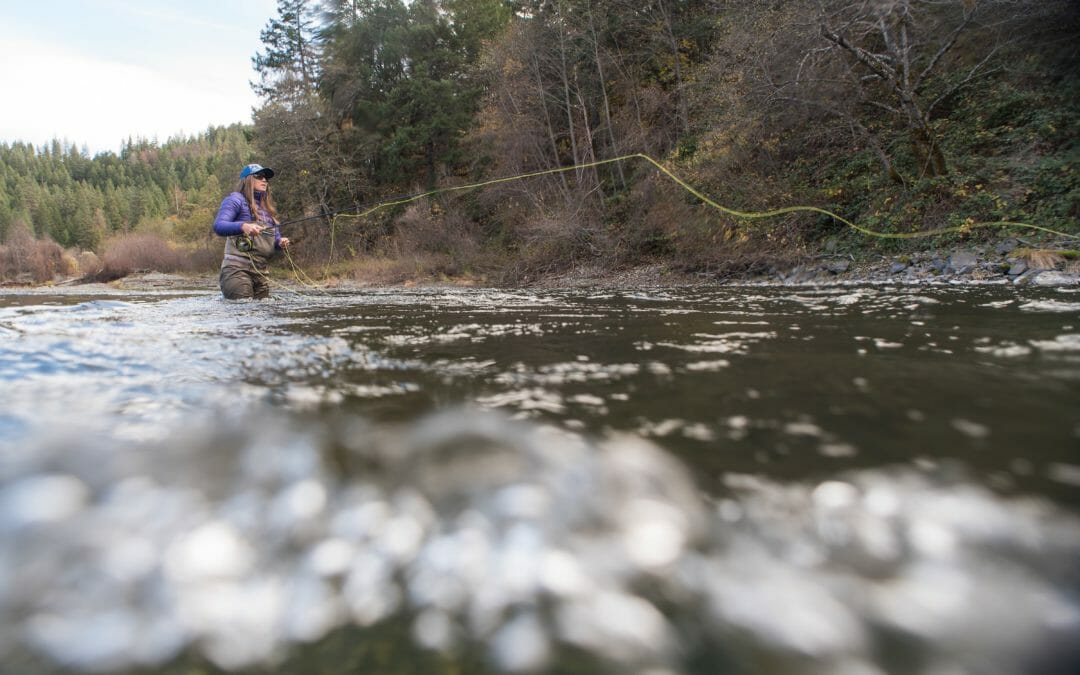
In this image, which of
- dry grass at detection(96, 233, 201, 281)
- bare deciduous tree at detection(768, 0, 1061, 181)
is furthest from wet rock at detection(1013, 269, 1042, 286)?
dry grass at detection(96, 233, 201, 281)

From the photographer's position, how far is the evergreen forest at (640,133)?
11164 millimetres

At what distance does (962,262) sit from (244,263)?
11059 mm

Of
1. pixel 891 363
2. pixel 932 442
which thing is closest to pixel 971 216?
pixel 891 363

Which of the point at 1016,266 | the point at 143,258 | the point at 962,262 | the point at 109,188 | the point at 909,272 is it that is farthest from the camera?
the point at 109,188

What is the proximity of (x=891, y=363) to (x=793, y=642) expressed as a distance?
223 centimetres

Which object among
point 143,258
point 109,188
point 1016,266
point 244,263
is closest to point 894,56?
point 1016,266

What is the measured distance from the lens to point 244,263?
889cm

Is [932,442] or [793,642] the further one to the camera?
[932,442]

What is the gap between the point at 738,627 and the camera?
0.96 meters

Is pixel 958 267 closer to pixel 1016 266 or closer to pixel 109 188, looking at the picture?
pixel 1016 266

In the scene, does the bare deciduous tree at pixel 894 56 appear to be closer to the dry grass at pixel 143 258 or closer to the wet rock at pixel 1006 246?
the wet rock at pixel 1006 246

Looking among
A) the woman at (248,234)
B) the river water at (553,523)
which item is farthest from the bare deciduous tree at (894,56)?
the river water at (553,523)

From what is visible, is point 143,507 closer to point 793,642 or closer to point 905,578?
point 793,642

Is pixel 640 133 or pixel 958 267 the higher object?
pixel 640 133
